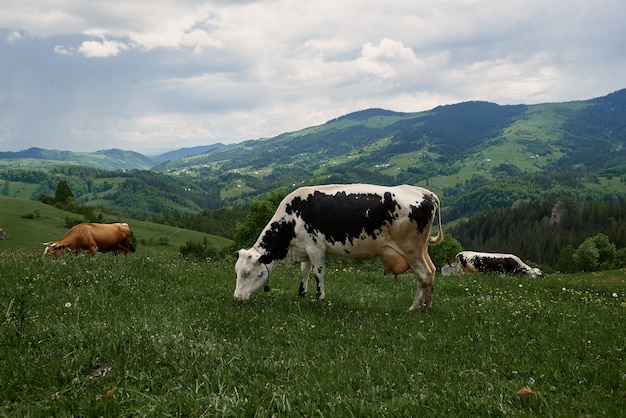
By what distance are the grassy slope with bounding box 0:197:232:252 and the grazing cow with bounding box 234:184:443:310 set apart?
84334 mm

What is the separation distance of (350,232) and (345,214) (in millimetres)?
545

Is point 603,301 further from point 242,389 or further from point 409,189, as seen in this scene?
point 242,389

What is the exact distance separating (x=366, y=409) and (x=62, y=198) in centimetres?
16665

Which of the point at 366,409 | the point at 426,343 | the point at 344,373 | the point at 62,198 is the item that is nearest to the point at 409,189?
the point at 426,343

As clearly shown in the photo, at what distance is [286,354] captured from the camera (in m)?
7.55

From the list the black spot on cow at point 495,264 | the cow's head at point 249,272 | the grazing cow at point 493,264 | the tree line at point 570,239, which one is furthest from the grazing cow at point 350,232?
the tree line at point 570,239

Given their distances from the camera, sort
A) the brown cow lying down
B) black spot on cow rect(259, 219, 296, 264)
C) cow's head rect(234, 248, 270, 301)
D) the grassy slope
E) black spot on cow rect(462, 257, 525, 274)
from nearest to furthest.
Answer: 1. cow's head rect(234, 248, 270, 301)
2. black spot on cow rect(259, 219, 296, 264)
3. the brown cow lying down
4. black spot on cow rect(462, 257, 525, 274)
5. the grassy slope

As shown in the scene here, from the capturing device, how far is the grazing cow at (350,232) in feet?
38.4

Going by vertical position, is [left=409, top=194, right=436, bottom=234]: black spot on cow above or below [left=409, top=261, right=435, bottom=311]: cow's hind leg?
above

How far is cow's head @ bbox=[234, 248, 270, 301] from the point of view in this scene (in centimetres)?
1209

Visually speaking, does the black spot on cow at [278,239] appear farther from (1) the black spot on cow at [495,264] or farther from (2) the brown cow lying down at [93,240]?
(1) the black spot on cow at [495,264]

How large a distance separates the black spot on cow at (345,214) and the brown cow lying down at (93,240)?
12.5 m

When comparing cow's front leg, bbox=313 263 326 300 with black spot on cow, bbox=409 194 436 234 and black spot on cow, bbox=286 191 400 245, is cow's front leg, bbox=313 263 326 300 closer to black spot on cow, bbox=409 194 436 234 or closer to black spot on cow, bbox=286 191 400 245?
black spot on cow, bbox=286 191 400 245

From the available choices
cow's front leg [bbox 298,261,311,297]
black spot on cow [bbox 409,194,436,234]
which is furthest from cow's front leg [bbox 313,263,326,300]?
black spot on cow [bbox 409,194,436,234]
